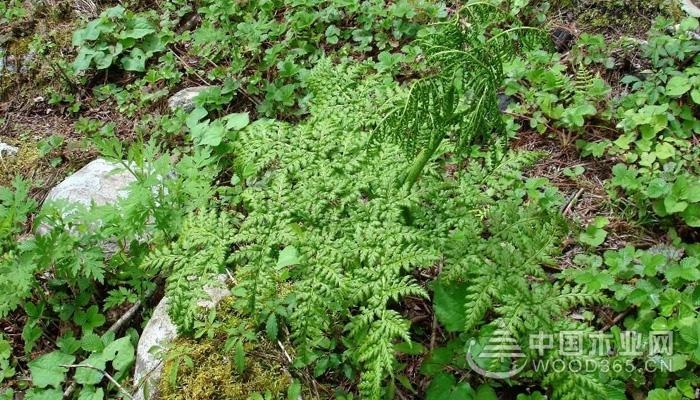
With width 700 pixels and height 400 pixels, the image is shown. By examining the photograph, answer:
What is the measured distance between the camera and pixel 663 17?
362 cm

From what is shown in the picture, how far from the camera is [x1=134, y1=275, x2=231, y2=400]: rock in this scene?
2.54 metres

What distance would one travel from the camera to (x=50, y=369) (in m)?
2.72

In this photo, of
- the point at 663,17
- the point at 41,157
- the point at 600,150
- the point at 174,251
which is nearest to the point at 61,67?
the point at 41,157

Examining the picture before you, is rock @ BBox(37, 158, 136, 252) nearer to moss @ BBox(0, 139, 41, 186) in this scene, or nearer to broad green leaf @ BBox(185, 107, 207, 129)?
moss @ BBox(0, 139, 41, 186)

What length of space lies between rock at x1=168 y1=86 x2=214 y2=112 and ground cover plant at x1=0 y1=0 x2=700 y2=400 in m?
0.13

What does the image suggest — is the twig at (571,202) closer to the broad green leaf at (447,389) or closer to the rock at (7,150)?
the broad green leaf at (447,389)

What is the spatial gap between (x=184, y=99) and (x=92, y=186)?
37.1 inches

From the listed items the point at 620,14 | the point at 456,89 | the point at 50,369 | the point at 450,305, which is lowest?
the point at 50,369

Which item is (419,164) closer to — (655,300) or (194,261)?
(194,261)

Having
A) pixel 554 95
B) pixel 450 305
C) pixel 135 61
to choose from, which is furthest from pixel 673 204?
pixel 135 61

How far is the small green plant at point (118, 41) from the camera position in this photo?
421cm

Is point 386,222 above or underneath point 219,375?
above

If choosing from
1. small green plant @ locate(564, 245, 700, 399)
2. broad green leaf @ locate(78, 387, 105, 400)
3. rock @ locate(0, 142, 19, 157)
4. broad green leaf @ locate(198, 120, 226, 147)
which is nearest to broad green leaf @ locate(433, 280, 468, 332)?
small green plant @ locate(564, 245, 700, 399)

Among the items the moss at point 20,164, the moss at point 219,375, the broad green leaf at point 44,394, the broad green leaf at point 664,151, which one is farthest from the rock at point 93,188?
the broad green leaf at point 664,151
